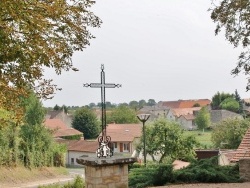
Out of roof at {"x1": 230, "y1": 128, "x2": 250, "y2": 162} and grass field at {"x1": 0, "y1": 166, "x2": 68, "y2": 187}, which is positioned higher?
roof at {"x1": 230, "y1": 128, "x2": 250, "y2": 162}

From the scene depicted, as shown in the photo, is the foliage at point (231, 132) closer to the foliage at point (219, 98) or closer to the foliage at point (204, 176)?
the foliage at point (204, 176)

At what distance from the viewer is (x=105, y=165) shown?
7.08m

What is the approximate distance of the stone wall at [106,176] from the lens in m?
7.02

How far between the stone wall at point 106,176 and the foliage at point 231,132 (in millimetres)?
28779

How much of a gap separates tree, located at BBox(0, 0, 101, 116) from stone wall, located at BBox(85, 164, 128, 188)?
319 centimetres

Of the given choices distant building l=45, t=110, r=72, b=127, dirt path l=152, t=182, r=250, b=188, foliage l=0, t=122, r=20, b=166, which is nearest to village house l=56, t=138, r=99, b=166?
foliage l=0, t=122, r=20, b=166

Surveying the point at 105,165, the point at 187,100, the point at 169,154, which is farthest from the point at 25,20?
the point at 187,100

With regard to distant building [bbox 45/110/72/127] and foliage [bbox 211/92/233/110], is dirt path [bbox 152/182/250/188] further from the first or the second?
foliage [bbox 211/92/233/110]

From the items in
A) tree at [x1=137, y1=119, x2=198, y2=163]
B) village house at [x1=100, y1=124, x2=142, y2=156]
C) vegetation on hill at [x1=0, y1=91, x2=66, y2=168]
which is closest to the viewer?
tree at [x1=137, y1=119, x2=198, y2=163]

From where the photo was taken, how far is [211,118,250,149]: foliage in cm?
3431

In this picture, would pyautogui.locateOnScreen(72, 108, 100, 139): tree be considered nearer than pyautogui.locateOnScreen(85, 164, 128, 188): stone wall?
No

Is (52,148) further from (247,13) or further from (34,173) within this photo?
(247,13)

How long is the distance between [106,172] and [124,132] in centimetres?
4179

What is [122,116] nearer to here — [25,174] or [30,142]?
[30,142]
